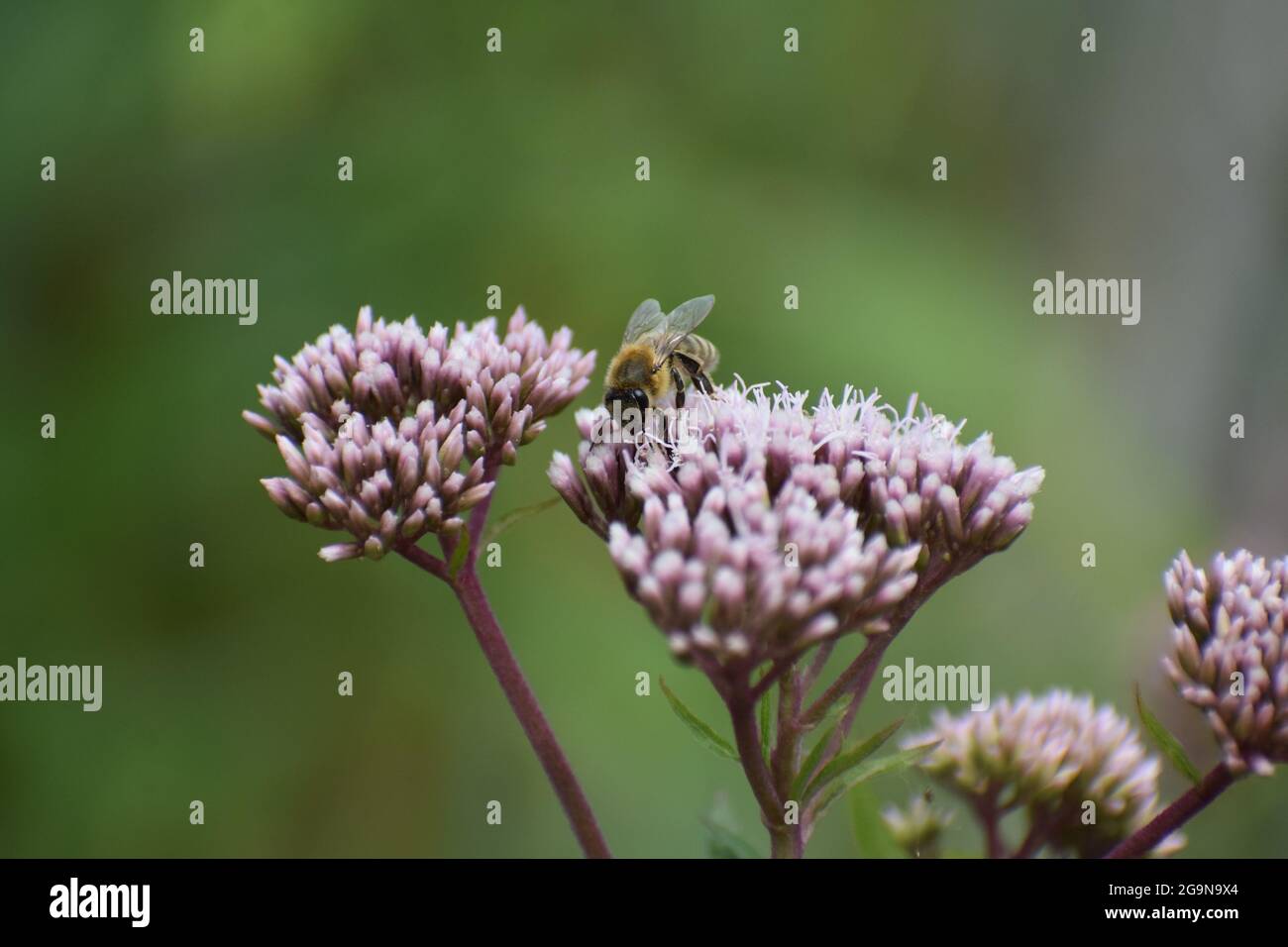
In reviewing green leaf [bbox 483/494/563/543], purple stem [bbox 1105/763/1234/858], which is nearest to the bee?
green leaf [bbox 483/494/563/543]

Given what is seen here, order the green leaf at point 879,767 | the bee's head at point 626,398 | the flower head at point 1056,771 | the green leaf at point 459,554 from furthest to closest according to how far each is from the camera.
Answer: the bee's head at point 626,398
the flower head at point 1056,771
the green leaf at point 459,554
the green leaf at point 879,767

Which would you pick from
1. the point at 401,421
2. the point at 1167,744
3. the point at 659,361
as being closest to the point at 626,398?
the point at 659,361

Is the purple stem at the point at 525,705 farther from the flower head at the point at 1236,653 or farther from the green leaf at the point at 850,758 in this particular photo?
the flower head at the point at 1236,653

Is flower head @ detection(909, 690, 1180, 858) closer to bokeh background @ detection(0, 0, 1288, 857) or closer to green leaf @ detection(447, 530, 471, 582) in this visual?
green leaf @ detection(447, 530, 471, 582)

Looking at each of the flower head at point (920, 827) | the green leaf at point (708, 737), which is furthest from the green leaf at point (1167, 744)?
the green leaf at point (708, 737)

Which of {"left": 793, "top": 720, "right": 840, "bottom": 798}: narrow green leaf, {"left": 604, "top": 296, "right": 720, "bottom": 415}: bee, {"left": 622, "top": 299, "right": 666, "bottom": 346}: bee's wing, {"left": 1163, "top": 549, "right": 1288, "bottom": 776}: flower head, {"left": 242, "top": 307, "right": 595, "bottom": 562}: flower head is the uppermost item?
{"left": 622, "top": 299, "right": 666, "bottom": 346}: bee's wing
